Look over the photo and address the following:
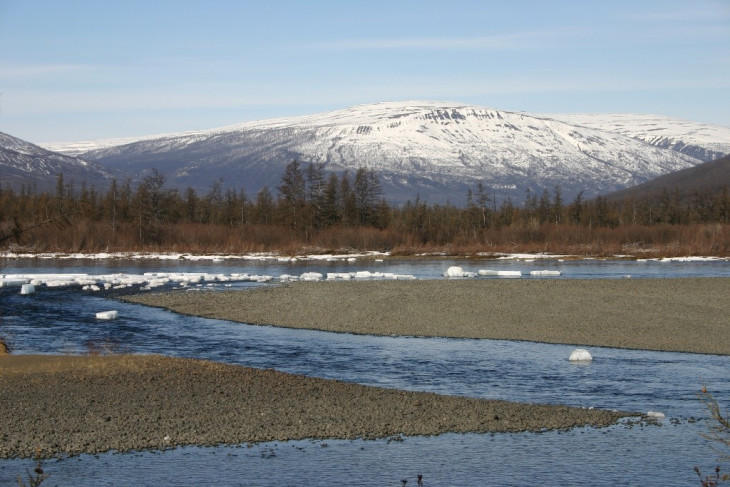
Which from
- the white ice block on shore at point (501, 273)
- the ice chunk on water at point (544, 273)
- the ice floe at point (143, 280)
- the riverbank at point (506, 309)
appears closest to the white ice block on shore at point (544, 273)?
the ice chunk on water at point (544, 273)

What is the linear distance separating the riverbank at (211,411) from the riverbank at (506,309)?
29.7 ft

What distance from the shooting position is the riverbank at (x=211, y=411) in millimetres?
14664

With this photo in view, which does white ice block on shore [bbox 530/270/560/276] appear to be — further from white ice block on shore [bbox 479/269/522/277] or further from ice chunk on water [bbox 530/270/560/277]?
white ice block on shore [bbox 479/269/522/277]

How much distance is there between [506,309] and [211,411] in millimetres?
17034

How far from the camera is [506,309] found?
31.3 m

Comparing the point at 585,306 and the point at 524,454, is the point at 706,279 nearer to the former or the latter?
the point at 585,306

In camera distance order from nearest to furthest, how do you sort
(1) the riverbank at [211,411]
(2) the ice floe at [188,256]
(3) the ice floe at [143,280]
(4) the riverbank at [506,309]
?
(1) the riverbank at [211,411]
(4) the riverbank at [506,309]
(3) the ice floe at [143,280]
(2) the ice floe at [188,256]

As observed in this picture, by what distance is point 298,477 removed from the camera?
504 inches

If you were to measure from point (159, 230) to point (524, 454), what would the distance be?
86255mm

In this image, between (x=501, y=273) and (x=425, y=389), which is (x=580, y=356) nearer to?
(x=425, y=389)

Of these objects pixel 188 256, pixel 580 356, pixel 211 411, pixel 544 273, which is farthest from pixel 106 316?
pixel 188 256

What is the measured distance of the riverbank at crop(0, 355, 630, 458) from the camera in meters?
14.7

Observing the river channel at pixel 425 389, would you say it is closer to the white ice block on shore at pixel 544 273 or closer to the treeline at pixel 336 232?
the white ice block on shore at pixel 544 273

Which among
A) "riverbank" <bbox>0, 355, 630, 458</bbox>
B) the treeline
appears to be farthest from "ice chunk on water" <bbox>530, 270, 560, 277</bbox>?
"riverbank" <bbox>0, 355, 630, 458</bbox>
